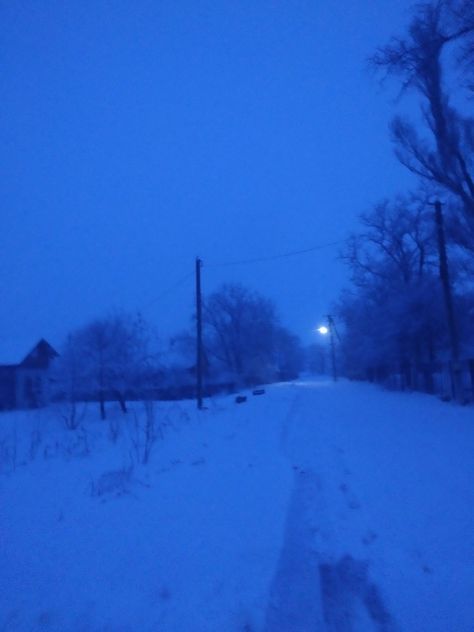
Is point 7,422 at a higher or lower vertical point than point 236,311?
lower

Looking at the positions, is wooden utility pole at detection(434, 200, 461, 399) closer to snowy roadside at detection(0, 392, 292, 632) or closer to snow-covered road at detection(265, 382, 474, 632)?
snow-covered road at detection(265, 382, 474, 632)

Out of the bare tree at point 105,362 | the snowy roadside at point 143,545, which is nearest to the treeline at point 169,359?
the bare tree at point 105,362

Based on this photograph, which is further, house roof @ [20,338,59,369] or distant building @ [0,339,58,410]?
house roof @ [20,338,59,369]

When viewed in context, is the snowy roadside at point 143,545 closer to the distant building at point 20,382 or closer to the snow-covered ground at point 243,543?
the snow-covered ground at point 243,543

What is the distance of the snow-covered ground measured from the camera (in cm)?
395

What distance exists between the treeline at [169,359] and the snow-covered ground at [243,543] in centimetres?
1542

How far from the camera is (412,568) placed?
4.68 m

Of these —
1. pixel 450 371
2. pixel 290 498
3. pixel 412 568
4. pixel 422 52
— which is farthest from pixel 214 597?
pixel 450 371

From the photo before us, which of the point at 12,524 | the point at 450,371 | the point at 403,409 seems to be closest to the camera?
the point at 12,524

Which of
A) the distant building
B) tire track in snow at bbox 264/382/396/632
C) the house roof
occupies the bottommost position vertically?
tire track in snow at bbox 264/382/396/632

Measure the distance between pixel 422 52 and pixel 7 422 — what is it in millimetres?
27471

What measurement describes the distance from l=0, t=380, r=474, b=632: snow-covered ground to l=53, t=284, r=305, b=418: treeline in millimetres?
15421

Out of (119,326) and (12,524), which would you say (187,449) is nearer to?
(12,524)

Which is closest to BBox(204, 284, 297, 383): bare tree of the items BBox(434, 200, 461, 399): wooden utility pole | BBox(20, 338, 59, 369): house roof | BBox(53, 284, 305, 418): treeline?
BBox(53, 284, 305, 418): treeline
